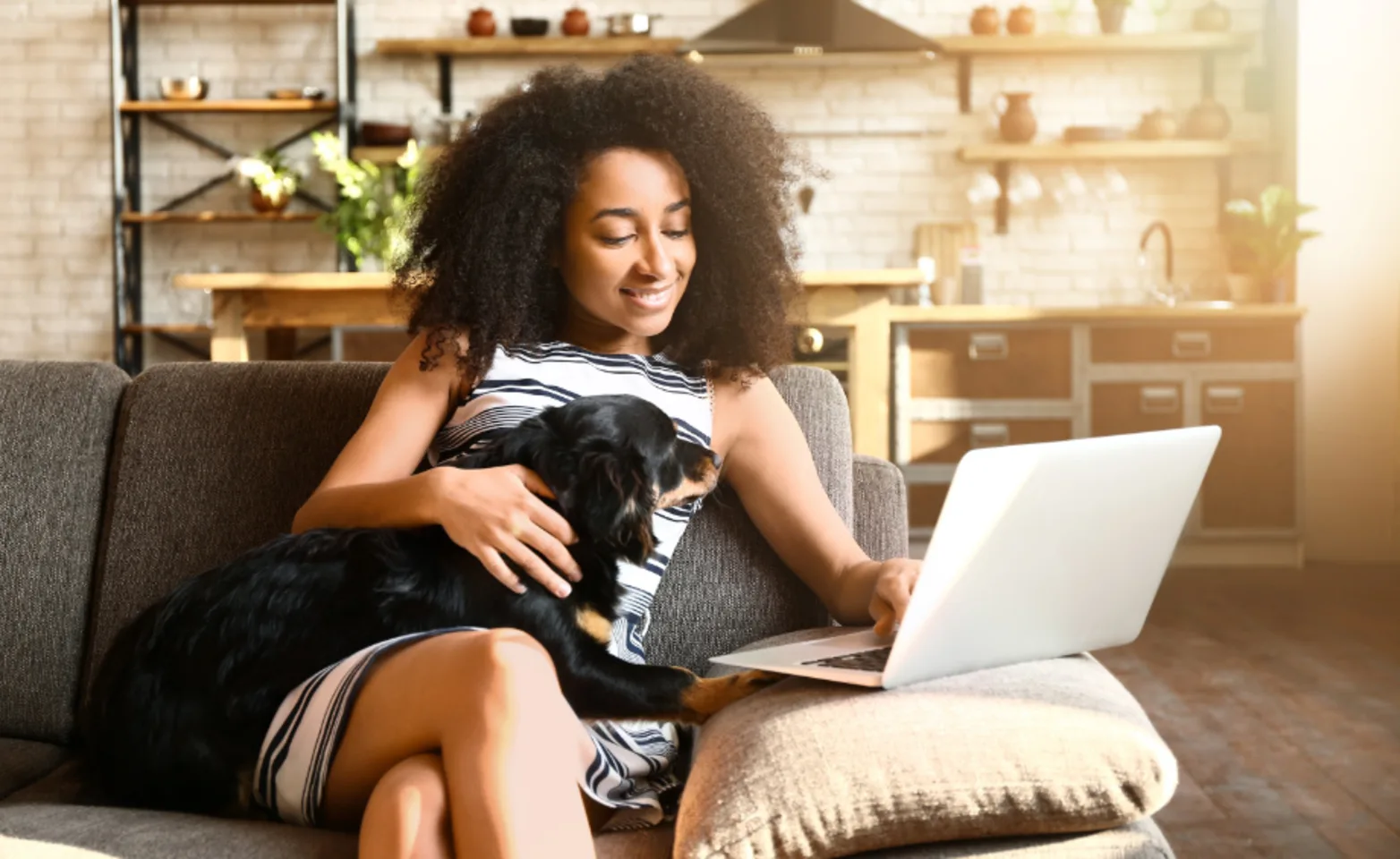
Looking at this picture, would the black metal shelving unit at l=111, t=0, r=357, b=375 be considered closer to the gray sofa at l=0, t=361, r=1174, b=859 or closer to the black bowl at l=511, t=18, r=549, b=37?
the black bowl at l=511, t=18, r=549, b=37

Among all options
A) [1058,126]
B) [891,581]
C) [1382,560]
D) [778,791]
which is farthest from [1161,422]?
[778,791]

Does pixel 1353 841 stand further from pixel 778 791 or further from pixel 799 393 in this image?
pixel 778 791

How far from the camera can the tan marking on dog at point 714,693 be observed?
1240 mm

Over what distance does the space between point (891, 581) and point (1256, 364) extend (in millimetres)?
4088

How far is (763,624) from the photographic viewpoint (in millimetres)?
1583

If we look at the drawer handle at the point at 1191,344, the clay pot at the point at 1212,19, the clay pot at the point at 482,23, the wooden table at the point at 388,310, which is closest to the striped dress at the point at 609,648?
the wooden table at the point at 388,310

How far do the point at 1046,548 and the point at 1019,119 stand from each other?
490cm

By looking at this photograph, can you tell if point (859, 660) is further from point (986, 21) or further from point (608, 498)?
point (986, 21)

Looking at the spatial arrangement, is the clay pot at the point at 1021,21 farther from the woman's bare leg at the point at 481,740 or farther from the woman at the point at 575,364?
the woman's bare leg at the point at 481,740

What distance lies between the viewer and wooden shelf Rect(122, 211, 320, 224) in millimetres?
5875

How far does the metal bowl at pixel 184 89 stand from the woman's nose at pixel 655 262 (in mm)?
5077

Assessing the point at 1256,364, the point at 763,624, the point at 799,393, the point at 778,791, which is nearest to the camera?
the point at 778,791

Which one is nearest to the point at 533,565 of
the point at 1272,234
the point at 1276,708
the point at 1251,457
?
the point at 1276,708

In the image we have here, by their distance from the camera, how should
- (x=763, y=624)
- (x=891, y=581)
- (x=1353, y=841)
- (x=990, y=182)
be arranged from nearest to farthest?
(x=891, y=581) → (x=763, y=624) → (x=1353, y=841) → (x=990, y=182)
